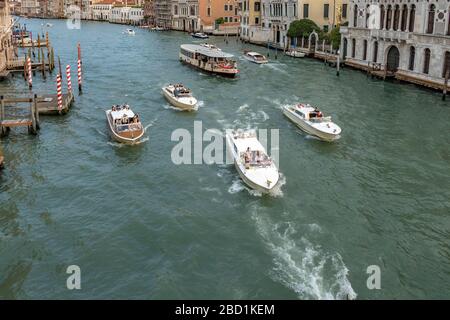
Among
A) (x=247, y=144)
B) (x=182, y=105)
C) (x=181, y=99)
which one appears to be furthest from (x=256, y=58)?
(x=247, y=144)

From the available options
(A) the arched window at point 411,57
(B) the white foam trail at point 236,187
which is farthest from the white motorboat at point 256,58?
(B) the white foam trail at point 236,187

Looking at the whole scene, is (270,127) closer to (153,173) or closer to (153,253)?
(153,173)

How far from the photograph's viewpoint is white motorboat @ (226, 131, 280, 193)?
29.5 meters

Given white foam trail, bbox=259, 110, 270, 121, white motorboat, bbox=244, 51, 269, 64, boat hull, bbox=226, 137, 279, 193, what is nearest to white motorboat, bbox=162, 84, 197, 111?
white foam trail, bbox=259, 110, 270, 121

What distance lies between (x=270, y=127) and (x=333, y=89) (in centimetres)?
1845

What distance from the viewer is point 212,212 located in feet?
91.0

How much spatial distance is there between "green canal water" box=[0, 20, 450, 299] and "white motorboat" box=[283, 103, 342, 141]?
32.5 inches

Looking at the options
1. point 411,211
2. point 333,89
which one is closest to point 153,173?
point 411,211

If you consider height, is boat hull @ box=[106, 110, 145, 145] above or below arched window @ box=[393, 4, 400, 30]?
below

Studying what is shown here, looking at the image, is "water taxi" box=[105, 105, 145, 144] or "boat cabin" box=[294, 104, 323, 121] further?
"boat cabin" box=[294, 104, 323, 121]

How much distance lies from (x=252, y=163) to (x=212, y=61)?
42.1 metres

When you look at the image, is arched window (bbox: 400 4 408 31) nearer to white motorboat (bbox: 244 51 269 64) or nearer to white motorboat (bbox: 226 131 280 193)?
white motorboat (bbox: 244 51 269 64)

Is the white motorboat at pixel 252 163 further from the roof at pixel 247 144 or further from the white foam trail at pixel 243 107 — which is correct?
the white foam trail at pixel 243 107

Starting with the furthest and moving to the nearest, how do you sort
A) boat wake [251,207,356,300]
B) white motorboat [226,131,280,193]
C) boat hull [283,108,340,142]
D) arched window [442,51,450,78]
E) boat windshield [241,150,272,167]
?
arched window [442,51,450,78]
boat hull [283,108,340,142]
boat windshield [241,150,272,167]
white motorboat [226,131,280,193]
boat wake [251,207,356,300]
